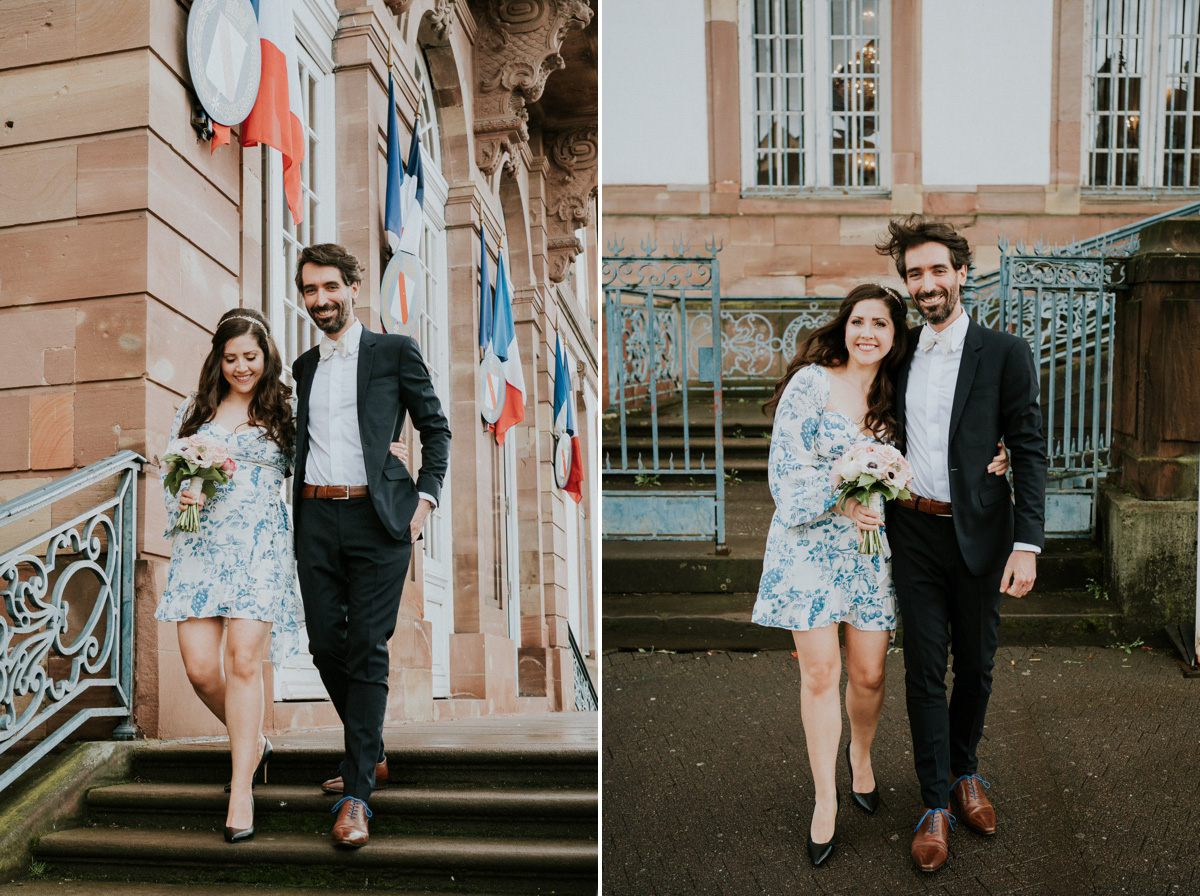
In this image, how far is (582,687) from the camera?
3.42 m

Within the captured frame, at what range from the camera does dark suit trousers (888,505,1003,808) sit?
2.38 m

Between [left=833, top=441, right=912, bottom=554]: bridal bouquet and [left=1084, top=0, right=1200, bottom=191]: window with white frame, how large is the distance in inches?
74.5

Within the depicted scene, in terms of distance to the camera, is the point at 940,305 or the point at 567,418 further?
the point at 567,418

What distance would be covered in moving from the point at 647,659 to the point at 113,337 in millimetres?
1937

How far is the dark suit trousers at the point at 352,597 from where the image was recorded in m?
2.49

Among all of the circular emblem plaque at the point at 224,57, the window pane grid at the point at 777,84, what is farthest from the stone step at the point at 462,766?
the window pane grid at the point at 777,84

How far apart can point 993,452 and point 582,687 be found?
5.38 feet

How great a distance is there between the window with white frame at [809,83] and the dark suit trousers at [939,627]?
5.27ft

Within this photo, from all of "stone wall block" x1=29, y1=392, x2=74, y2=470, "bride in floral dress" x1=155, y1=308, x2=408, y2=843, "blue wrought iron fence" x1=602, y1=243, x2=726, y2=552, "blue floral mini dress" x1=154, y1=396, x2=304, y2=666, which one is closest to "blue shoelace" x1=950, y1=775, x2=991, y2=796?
"blue wrought iron fence" x1=602, y1=243, x2=726, y2=552

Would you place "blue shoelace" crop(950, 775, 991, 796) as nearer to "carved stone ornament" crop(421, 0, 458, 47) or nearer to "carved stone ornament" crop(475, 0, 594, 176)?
"carved stone ornament" crop(475, 0, 594, 176)

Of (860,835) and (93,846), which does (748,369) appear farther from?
(93,846)

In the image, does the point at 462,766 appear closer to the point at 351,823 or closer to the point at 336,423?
the point at 351,823

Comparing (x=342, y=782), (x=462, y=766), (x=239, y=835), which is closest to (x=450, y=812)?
(x=462, y=766)

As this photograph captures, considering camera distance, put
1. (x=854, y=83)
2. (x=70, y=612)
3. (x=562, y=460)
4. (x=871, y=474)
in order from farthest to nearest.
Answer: (x=854, y=83) < (x=562, y=460) < (x=70, y=612) < (x=871, y=474)
